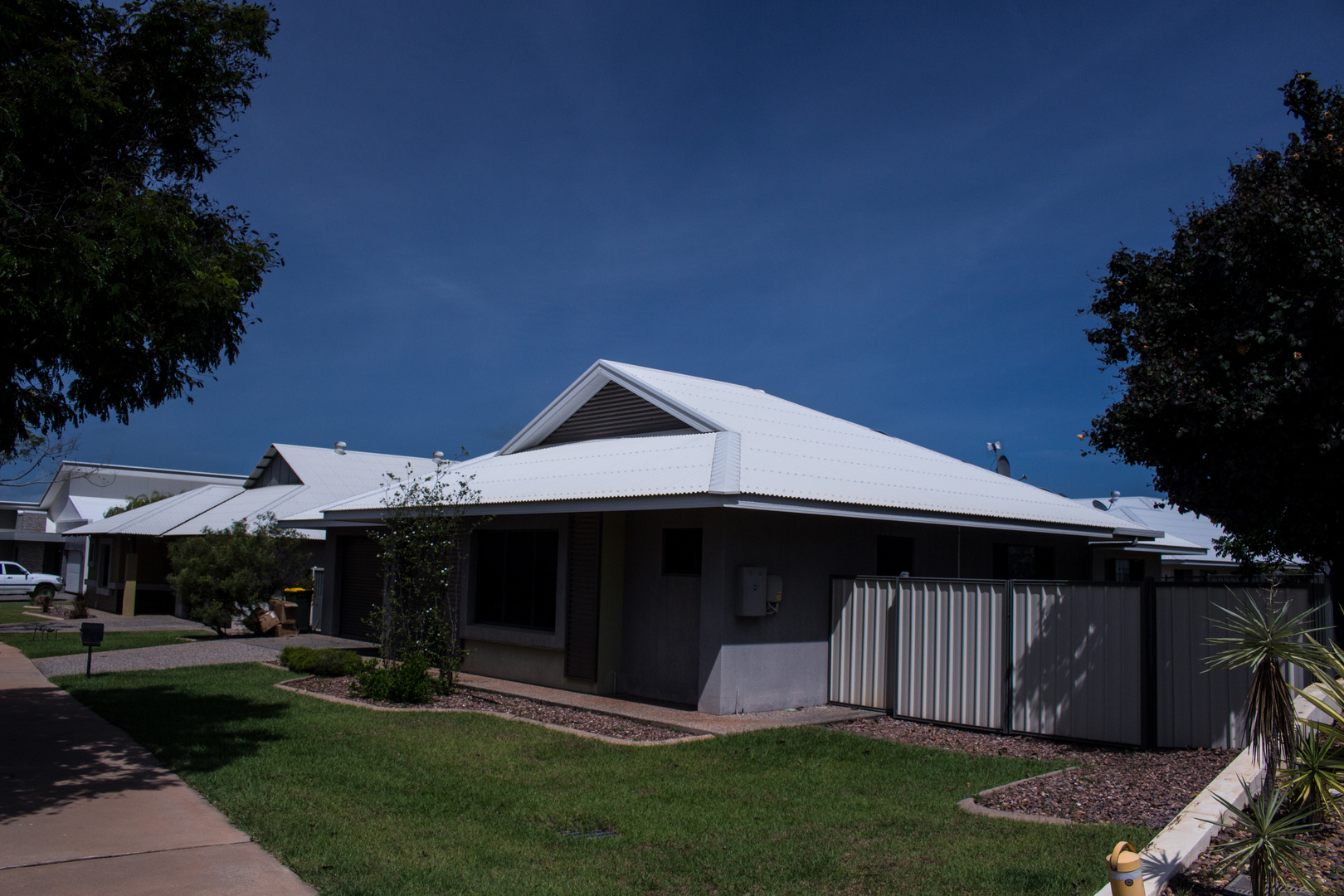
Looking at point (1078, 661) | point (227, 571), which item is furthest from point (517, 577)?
point (227, 571)

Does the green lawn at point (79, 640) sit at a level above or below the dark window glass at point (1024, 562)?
below

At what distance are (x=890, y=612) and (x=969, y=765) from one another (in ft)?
11.6

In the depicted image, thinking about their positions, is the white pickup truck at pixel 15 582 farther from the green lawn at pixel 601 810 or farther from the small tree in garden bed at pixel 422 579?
the green lawn at pixel 601 810

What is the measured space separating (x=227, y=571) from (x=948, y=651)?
17.4 meters

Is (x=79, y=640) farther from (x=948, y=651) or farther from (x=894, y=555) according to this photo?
(x=948, y=651)

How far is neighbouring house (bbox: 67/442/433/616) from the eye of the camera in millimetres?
30562

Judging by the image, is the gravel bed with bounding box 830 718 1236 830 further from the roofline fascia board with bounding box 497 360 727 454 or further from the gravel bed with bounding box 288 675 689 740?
the roofline fascia board with bounding box 497 360 727 454

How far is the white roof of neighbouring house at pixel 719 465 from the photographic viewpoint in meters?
12.4

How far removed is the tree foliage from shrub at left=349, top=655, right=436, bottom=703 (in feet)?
0.63

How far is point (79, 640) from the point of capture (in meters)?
22.2

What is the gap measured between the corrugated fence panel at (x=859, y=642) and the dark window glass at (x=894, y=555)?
4.20 ft

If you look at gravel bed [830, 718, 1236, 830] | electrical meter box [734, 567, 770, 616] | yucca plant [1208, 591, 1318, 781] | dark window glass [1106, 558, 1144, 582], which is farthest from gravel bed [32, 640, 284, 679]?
dark window glass [1106, 558, 1144, 582]

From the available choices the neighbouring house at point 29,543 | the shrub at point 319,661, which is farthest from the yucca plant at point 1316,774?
the neighbouring house at point 29,543

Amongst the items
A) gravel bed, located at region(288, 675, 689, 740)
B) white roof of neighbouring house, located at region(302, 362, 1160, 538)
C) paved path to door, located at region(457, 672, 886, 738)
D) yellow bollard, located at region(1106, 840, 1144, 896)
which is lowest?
gravel bed, located at region(288, 675, 689, 740)
